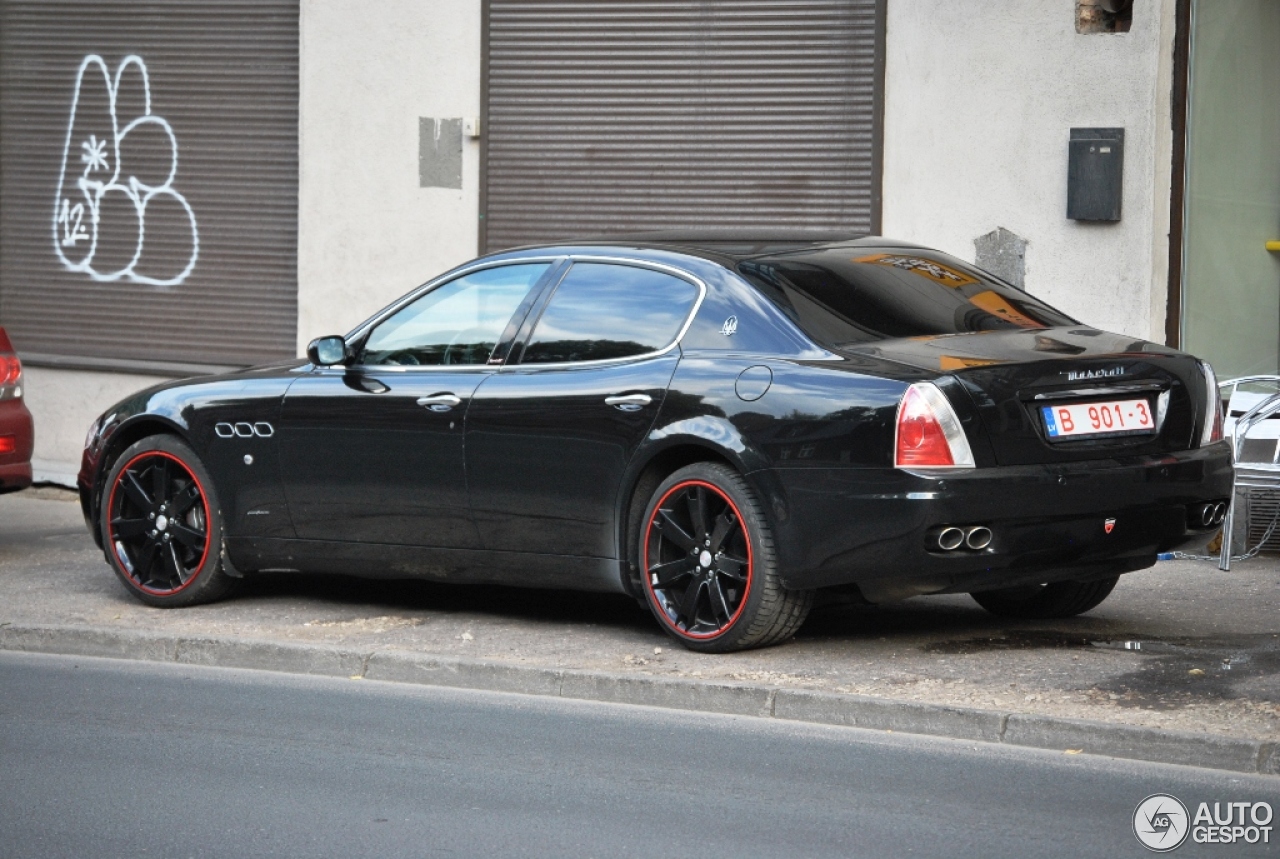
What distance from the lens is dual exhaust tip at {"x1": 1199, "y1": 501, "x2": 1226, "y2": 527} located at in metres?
7.22

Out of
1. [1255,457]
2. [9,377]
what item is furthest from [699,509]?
[9,377]

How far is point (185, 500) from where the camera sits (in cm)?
871

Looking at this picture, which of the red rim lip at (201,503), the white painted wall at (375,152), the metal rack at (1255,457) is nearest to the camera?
the red rim lip at (201,503)

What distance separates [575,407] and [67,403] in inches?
313

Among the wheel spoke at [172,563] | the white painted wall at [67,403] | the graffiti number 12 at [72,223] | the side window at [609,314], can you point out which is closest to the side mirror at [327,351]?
the side window at [609,314]

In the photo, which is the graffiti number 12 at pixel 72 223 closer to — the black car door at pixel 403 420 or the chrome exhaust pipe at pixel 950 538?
the black car door at pixel 403 420

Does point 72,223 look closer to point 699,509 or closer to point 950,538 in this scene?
point 699,509

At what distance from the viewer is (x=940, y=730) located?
Result: 6277mm

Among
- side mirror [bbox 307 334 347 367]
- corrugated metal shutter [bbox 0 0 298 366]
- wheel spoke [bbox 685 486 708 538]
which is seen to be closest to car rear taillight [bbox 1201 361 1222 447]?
wheel spoke [bbox 685 486 708 538]

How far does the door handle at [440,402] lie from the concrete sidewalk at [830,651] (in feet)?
3.09

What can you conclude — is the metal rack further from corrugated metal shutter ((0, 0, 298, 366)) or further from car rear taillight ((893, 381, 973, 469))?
corrugated metal shutter ((0, 0, 298, 366))

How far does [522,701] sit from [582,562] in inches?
30.9

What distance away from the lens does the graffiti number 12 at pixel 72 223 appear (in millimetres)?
14609

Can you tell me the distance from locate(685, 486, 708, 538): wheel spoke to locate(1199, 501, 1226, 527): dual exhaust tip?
1.88m
